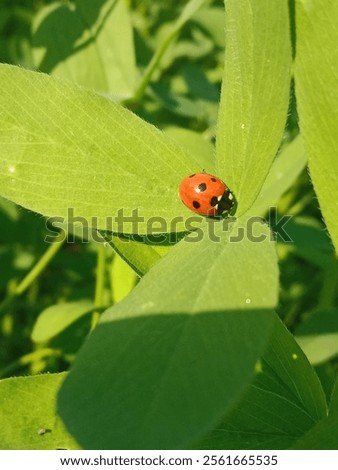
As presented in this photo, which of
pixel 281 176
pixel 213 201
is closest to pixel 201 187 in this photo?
pixel 213 201

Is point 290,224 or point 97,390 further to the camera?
point 290,224

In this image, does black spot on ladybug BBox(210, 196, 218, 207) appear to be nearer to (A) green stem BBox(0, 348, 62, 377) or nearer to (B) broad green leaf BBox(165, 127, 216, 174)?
(B) broad green leaf BBox(165, 127, 216, 174)

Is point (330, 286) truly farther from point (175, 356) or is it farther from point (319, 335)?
point (175, 356)

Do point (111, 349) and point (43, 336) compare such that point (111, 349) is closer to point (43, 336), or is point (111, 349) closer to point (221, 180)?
point (221, 180)

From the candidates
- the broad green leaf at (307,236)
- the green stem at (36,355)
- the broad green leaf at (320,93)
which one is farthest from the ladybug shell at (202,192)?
the green stem at (36,355)

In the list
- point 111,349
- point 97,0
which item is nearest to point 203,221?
point 111,349
